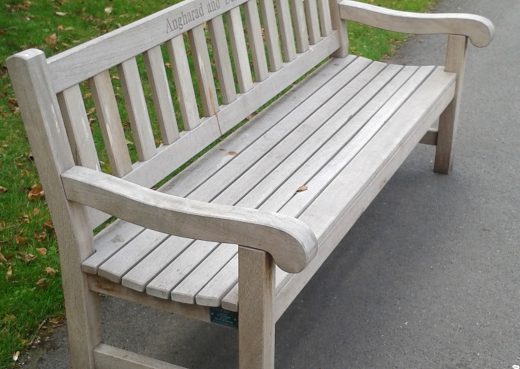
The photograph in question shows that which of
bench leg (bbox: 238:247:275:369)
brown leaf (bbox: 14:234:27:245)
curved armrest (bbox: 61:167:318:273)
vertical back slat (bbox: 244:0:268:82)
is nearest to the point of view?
curved armrest (bbox: 61:167:318:273)

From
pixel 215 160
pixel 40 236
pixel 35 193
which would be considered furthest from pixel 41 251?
pixel 215 160

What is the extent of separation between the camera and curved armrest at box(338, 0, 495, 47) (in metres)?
4.03

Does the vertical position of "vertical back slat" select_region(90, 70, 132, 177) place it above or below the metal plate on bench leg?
above

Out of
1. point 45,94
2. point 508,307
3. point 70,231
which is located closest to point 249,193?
point 70,231

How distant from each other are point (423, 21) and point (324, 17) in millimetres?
523

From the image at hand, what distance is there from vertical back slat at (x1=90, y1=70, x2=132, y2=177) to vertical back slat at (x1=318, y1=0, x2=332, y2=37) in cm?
181

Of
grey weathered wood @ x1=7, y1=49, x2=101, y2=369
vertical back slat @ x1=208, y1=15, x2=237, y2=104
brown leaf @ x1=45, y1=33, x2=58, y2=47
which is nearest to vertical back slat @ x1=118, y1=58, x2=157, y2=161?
grey weathered wood @ x1=7, y1=49, x2=101, y2=369

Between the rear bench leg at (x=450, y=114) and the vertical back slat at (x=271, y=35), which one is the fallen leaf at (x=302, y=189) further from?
the rear bench leg at (x=450, y=114)

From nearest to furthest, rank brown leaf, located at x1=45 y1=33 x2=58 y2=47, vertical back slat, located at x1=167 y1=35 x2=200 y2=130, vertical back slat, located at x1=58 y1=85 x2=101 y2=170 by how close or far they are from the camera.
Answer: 1. vertical back slat, located at x1=58 y1=85 x2=101 y2=170
2. vertical back slat, located at x1=167 y1=35 x2=200 y2=130
3. brown leaf, located at x1=45 y1=33 x2=58 y2=47

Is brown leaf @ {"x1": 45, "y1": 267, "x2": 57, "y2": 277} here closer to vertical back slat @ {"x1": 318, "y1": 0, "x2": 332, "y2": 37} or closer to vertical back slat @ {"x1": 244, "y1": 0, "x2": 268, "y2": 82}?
vertical back slat @ {"x1": 244, "y1": 0, "x2": 268, "y2": 82}

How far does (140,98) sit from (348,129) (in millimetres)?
1106

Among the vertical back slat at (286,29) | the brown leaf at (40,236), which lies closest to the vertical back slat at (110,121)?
the brown leaf at (40,236)

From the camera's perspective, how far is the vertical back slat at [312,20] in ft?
13.5

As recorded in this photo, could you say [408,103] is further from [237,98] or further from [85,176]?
[85,176]
